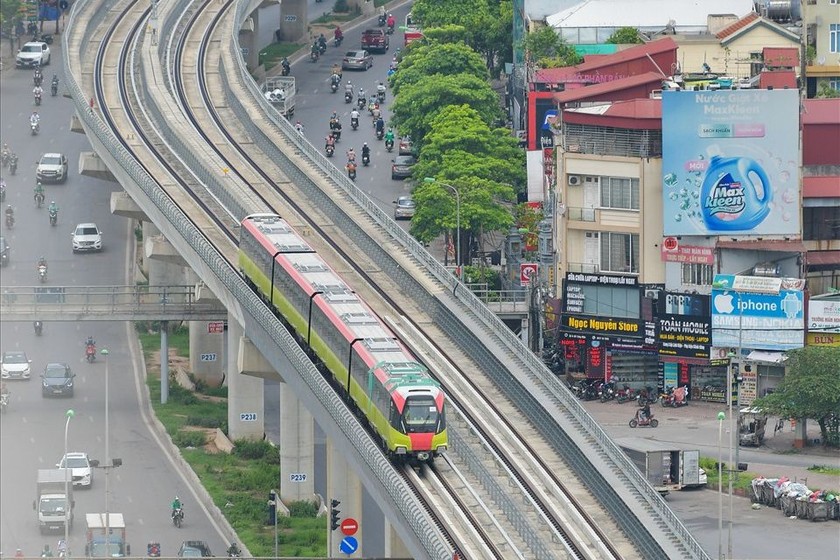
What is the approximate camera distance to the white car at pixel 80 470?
13862 cm

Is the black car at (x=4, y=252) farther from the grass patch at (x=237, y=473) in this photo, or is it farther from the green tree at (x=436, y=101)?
the green tree at (x=436, y=101)

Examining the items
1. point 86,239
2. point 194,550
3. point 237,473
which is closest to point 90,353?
point 86,239

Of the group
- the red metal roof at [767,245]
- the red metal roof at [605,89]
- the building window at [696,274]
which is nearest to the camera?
the red metal roof at [767,245]

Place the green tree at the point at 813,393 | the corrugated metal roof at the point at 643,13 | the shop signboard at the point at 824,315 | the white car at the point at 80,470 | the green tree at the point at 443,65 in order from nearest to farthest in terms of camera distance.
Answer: the green tree at the point at 813,393 < the white car at the point at 80,470 < the shop signboard at the point at 824,315 < the corrugated metal roof at the point at 643,13 < the green tree at the point at 443,65

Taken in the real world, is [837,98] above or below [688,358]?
above

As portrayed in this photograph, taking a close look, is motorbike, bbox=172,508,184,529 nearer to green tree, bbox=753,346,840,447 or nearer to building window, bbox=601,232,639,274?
green tree, bbox=753,346,840,447

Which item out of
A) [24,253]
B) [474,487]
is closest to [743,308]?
[474,487]

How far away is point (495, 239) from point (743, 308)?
107ft

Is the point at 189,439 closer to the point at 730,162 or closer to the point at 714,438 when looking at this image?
the point at 714,438

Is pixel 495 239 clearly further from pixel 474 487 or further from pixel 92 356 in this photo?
pixel 474 487

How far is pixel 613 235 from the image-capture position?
510 feet

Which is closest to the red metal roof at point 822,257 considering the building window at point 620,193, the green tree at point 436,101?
the building window at point 620,193

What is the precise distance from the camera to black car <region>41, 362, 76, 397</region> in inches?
6191

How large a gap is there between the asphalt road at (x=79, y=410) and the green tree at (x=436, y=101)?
2085 centimetres
